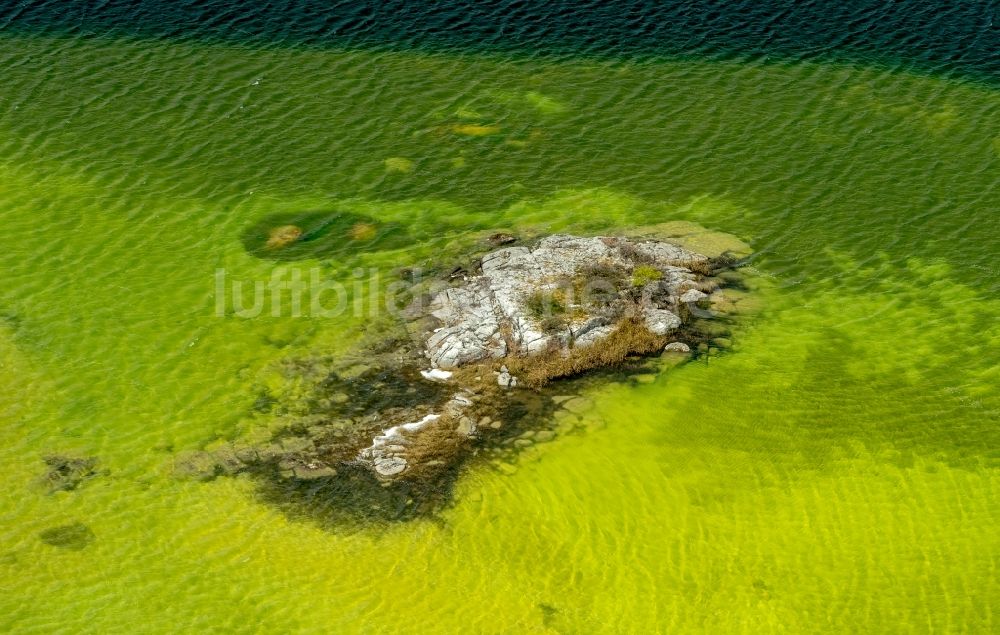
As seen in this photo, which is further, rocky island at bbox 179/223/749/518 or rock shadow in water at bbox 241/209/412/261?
rock shadow in water at bbox 241/209/412/261

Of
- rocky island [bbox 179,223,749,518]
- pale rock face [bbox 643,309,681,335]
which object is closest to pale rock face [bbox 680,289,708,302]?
rocky island [bbox 179,223,749,518]

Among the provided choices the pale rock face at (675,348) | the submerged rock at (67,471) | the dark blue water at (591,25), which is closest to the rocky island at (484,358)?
the pale rock face at (675,348)

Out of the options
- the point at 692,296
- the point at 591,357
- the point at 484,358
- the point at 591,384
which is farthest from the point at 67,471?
the point at 692,296

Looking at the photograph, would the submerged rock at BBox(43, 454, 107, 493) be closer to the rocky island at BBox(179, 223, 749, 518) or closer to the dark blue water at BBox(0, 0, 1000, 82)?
the rocky island at BBox(179, 223, 749, 518)

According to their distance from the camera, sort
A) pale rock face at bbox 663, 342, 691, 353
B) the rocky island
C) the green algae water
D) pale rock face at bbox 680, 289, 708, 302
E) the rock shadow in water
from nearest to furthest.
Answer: the green algae water
the rocky island
pale rock face at bbox 663, 342, 691, 353
pale rock face at bbox 680, 289, 708, 302
the rock shadow in water

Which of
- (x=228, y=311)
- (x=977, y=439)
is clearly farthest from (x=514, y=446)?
(x=977, y=439)

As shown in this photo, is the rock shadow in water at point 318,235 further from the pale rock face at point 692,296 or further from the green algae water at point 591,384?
the pale rock face at point 692,296

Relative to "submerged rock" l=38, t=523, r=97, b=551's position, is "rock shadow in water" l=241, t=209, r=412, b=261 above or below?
above

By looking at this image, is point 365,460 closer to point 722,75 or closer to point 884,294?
point 884,294
